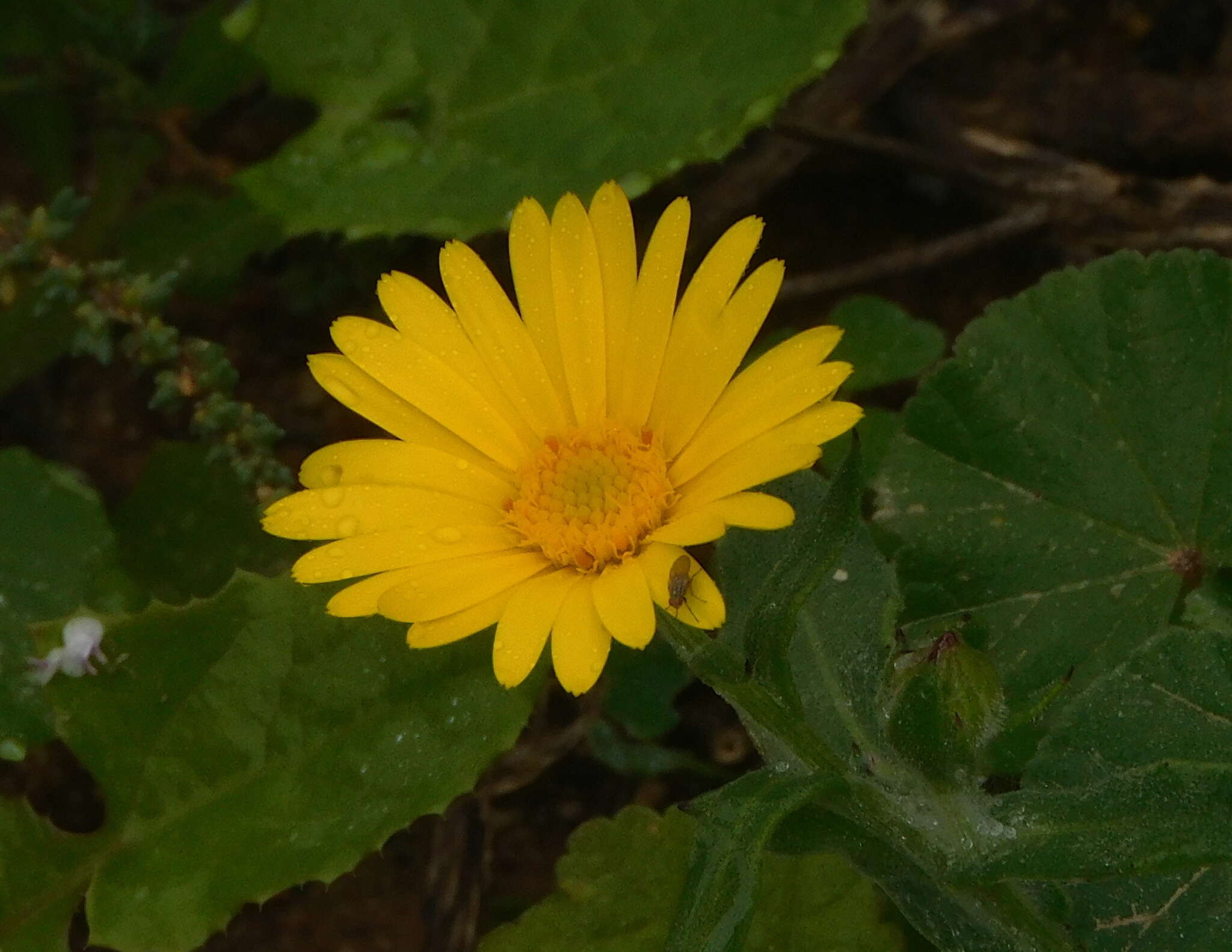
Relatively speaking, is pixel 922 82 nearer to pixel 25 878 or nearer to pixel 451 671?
pixel 451 671

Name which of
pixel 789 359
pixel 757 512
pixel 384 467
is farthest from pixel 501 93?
pixel 757 512

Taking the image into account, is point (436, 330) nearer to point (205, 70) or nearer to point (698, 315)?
point (698, 315)

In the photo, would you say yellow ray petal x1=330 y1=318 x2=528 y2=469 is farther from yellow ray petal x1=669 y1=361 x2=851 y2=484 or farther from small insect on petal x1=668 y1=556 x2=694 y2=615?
small insect on petal x1=668 y1=556 x2=694 y2=615

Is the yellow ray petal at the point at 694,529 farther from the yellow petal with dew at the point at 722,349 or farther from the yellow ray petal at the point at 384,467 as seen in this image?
the yellow ray petal at the point at 384,467

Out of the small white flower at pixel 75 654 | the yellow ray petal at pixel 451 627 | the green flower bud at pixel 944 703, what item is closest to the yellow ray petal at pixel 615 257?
the yellow ray petal at pixel 451 627

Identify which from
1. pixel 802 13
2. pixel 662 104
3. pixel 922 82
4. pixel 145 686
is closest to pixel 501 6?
pixel 662 104

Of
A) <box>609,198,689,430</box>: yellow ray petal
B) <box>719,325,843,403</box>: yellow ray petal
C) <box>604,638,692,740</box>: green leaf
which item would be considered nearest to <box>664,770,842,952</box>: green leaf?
<box>719,325,843,403</box>: yellow ray petal
